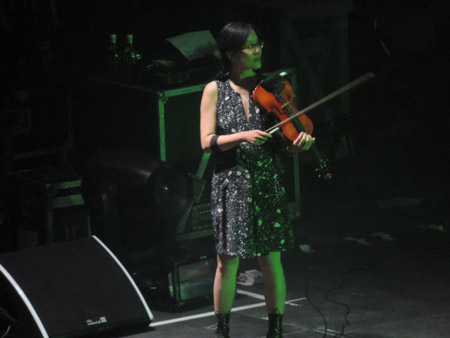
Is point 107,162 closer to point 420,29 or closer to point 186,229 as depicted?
point 186,229

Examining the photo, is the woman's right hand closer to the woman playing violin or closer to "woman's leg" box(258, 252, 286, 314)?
the woman playing violin

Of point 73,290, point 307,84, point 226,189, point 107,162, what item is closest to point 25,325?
point 73,290

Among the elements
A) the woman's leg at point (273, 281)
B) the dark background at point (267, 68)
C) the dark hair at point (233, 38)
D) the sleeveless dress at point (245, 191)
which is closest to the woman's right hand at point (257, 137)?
the sleeveless dress at point (245, 191)

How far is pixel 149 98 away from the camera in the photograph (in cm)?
620

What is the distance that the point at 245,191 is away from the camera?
4398 mm

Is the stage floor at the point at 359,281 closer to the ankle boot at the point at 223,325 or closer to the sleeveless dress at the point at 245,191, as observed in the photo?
the ankle boot at the point at 223,325

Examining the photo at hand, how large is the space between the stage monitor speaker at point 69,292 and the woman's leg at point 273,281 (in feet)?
2.38

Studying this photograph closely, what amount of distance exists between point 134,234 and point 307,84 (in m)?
3.38

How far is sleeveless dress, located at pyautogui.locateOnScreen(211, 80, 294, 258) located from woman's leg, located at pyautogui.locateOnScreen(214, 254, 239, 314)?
0.06 meters

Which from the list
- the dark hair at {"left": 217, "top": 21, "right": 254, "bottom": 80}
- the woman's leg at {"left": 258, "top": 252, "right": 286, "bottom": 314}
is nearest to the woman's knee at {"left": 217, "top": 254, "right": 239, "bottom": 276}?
the woman's leg at {"left": 258, "top": 252, "right": 286, "bottom": 314}

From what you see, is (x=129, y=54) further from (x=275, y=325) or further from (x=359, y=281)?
(x=275, y=325)

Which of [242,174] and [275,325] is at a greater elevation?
[242,174]

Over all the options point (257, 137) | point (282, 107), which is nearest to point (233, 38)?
point (282, 107)

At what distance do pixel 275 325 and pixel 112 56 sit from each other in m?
2.78
